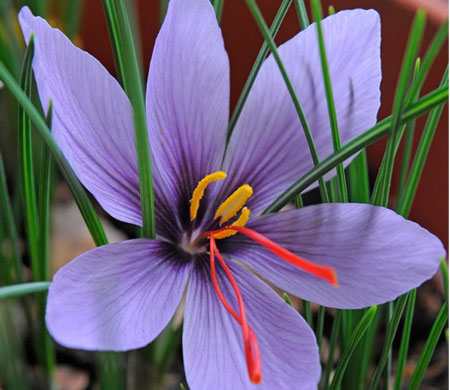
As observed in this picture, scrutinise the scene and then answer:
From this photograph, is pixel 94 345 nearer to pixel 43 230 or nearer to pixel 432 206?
pixel 43 230

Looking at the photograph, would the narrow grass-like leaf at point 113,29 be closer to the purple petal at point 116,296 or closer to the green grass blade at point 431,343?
the purple petal at point 116,296

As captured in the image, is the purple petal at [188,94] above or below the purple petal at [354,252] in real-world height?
above

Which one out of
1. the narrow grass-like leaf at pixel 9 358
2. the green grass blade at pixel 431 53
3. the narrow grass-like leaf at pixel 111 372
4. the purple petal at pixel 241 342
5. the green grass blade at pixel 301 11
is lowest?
the narrow grass-like leaf at pixel 9 358

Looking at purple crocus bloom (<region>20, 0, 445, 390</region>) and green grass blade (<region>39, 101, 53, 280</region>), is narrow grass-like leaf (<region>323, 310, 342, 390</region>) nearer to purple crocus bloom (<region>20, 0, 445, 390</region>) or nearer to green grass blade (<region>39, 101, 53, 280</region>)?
purple crocus bloom (<region>20, 0, 445, 390</region>)

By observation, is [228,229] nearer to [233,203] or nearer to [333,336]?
[233,203]

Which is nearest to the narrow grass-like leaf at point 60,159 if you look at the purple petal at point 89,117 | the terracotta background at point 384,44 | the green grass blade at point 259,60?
the purple petal at point 89,117

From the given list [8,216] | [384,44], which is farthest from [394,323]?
[384,44]
